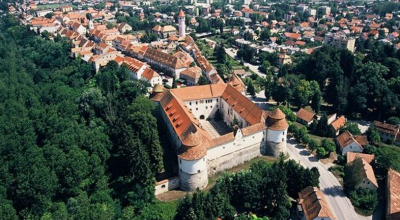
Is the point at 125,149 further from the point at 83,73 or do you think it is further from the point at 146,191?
the point at 83,73

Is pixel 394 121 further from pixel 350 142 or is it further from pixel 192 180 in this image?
pixel 192 180

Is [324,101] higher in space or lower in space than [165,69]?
lower

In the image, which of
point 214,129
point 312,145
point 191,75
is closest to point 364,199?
point 312,145

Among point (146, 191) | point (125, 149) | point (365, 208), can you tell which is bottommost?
point (365, 208)

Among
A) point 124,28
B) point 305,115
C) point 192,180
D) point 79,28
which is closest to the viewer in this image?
point 192,180

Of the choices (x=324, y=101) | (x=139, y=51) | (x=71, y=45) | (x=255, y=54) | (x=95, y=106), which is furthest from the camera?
(x=255, y=54)

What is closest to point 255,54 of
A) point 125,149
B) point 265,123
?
point 265,123
